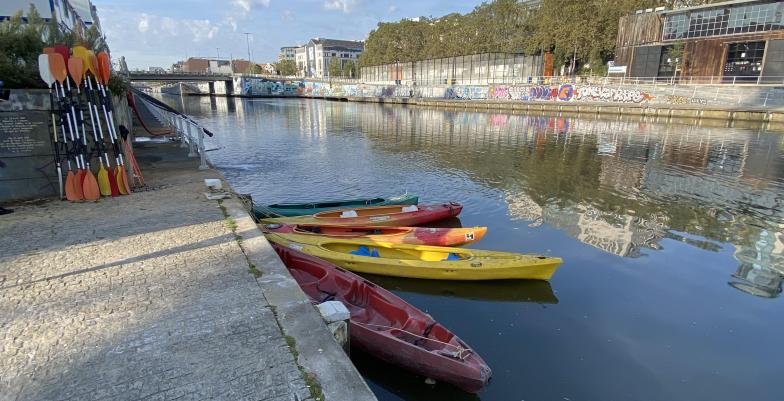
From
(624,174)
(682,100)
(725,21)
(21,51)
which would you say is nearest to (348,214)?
(21,51)

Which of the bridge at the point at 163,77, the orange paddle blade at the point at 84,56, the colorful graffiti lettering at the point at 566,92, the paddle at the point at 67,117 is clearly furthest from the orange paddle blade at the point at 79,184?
the bridge at the point at 163,77

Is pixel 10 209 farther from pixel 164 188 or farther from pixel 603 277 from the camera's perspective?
pixel 603 277

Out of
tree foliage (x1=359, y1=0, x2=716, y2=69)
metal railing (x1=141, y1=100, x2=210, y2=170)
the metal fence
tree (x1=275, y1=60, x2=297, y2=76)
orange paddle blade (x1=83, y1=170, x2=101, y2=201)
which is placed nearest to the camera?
orange paddle blade (x1=83, y1=170, x2=101, y2=201)

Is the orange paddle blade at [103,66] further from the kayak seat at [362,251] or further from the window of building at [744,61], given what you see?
the window of building at [744,61]

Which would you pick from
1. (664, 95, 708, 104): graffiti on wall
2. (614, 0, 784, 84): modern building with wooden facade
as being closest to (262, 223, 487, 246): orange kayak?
(664, 95, 708, 104): graffiti on wall

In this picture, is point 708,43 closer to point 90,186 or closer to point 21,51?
point 90,186

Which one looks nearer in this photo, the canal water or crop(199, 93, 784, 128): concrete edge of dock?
the canal water

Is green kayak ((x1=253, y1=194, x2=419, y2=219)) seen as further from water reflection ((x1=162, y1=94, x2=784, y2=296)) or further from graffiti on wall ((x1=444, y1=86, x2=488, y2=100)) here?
graffiti on wall ((x1=444, y1=86, x2=488, y2=100))

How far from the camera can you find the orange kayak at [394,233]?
10.4 metres

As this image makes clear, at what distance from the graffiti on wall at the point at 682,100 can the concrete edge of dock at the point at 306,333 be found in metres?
49.7

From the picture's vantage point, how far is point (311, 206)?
12.8 m

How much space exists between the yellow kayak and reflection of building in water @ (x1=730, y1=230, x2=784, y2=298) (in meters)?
4.66

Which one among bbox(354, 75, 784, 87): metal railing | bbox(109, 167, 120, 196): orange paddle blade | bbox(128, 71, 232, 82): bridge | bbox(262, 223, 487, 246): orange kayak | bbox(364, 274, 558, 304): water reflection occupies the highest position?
bbox(128, 71, 232, 82): bridge

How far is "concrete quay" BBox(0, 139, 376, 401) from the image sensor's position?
421 cm
